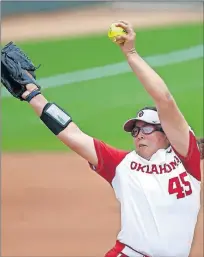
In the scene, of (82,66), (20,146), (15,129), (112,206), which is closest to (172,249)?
(112,206)

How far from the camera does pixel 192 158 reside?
542cm

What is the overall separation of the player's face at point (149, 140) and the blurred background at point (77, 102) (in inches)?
144

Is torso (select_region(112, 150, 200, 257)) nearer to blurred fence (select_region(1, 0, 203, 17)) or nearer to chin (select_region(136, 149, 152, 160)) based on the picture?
chin (select_region(136, 149, 152, 160))

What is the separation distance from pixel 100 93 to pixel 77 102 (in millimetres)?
678

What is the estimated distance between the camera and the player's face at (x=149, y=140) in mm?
5586

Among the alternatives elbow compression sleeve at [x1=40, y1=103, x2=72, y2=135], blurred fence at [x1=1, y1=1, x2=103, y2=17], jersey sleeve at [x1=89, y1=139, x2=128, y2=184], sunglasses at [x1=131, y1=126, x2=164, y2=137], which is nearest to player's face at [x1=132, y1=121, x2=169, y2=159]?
sunglasses at [x1=131, y1=126, x2=164, y2=137]

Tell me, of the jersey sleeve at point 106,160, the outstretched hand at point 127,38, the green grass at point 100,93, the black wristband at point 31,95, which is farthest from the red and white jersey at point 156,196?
the green grass at point 100,93

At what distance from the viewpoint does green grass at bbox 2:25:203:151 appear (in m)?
14.2

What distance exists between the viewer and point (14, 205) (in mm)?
10852

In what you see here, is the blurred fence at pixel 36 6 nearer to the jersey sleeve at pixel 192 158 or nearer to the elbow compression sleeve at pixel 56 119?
the elbow compression sleeve at pixel 56 119

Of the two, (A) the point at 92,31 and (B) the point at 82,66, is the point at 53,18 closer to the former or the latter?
Result: (A) the point at 92,31

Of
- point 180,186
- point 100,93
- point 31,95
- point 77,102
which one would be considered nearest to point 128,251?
point 180,186

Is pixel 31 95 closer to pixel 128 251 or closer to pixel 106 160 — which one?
pixel 106 160

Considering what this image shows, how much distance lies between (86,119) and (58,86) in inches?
84.9
